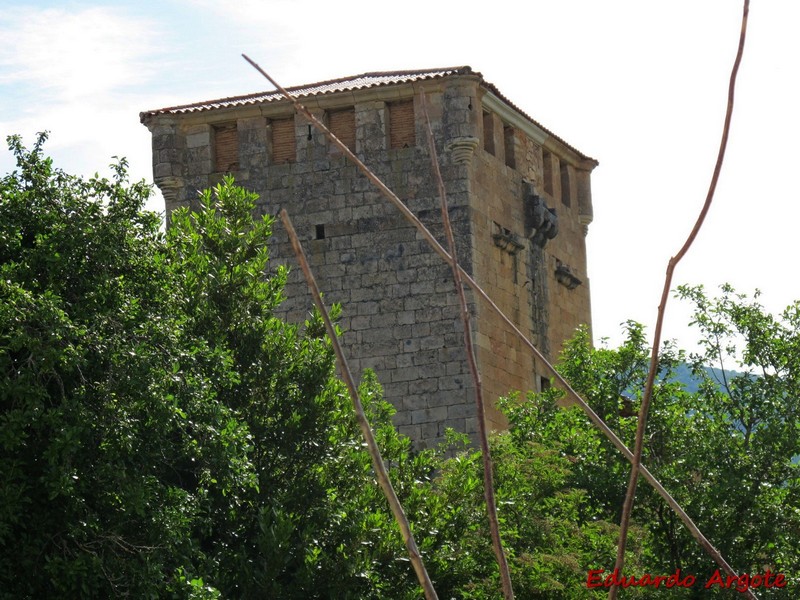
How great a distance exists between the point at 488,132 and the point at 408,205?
2534mm

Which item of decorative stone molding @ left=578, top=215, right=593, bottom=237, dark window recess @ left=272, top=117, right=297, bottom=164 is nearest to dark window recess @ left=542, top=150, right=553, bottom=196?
decorative stone molding @ left=578, top=215, right=593, bottom=237

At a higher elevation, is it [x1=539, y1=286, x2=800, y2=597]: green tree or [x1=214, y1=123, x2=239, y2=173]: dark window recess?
[x1=214, y1=123, x2=239, y2=173]: dark window recess

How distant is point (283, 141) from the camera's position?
81.8 feet

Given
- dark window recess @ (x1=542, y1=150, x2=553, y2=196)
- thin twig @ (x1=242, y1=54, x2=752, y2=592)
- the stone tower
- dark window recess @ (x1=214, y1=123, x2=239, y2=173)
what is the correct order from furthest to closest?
dark window recess @ (x1=542, y1=150, x2=553, y2=196), dark window recess @ (x1=214, y1=123, x2=239, y2=173), the stone tower, thin twig @ (x1=242, y1=54, x2=752, y2=592)

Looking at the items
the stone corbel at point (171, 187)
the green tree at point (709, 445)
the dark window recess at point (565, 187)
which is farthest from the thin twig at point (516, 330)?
the dark window recess at point (565, 187)

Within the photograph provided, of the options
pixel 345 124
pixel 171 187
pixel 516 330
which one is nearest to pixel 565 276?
pixel 345 124

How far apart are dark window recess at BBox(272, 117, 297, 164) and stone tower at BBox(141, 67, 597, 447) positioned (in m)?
0.02

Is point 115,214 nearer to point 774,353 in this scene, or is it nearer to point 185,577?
point 185,577

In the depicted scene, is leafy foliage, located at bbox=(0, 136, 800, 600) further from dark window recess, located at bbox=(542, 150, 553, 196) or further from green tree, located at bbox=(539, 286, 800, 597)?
dark window recess, located at bbox=(542, 150, 553, 196)

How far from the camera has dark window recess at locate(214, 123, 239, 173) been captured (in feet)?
82.6

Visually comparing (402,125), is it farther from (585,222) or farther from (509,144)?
(585,222)

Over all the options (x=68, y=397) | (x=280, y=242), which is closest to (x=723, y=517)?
(x=68, y=397)

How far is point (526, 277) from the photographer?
25172 millimetres

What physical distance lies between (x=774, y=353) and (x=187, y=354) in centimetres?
811
